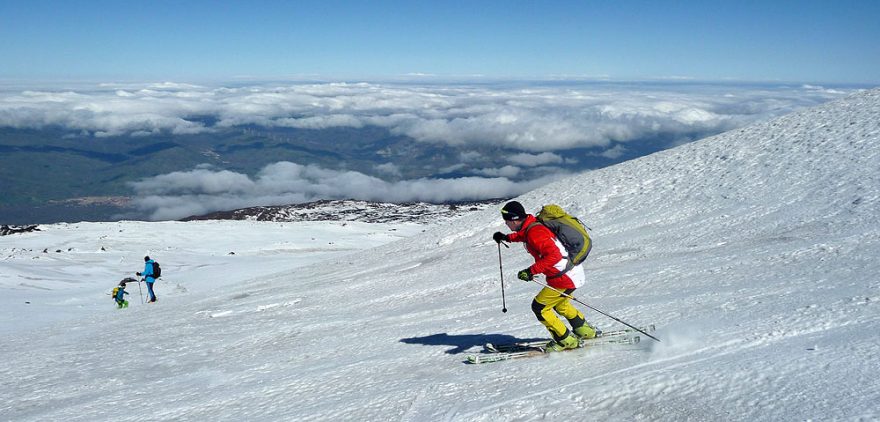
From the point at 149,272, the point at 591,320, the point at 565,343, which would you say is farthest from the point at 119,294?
the point at 565,343

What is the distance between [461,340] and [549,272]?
260 cm

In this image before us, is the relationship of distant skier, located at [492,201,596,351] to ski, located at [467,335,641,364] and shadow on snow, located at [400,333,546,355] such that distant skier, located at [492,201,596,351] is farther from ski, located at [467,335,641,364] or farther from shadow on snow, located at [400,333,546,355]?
shadow on snow, located at [400,333,546,355]

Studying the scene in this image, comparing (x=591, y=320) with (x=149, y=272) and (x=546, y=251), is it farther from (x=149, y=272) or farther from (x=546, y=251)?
(x=149, y=272)

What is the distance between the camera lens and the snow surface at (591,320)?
19.6 ft

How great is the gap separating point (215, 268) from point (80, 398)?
26.8m

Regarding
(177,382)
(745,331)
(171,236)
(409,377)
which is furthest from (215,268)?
(745,331)

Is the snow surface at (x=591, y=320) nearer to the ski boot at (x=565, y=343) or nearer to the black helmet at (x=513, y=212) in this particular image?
the ski boot at (x=565, y=343)

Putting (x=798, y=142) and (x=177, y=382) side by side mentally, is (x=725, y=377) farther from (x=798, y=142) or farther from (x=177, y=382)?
(x=798, y=142)

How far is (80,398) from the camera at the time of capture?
29.0 feet

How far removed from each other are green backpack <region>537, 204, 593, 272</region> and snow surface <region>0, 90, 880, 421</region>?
1264 mm

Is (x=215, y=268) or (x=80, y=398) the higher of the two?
(x=80, y=398)

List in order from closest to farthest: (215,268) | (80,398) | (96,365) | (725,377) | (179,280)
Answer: (725,377) < (80,398) < (96,365) < (179,280) < (215,268)

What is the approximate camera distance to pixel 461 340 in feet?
30.8

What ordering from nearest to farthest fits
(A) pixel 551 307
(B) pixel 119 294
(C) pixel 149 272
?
1. (A) pixel 551 307
2. (B) pixel 119 294
3. (C) pixel 149 272
